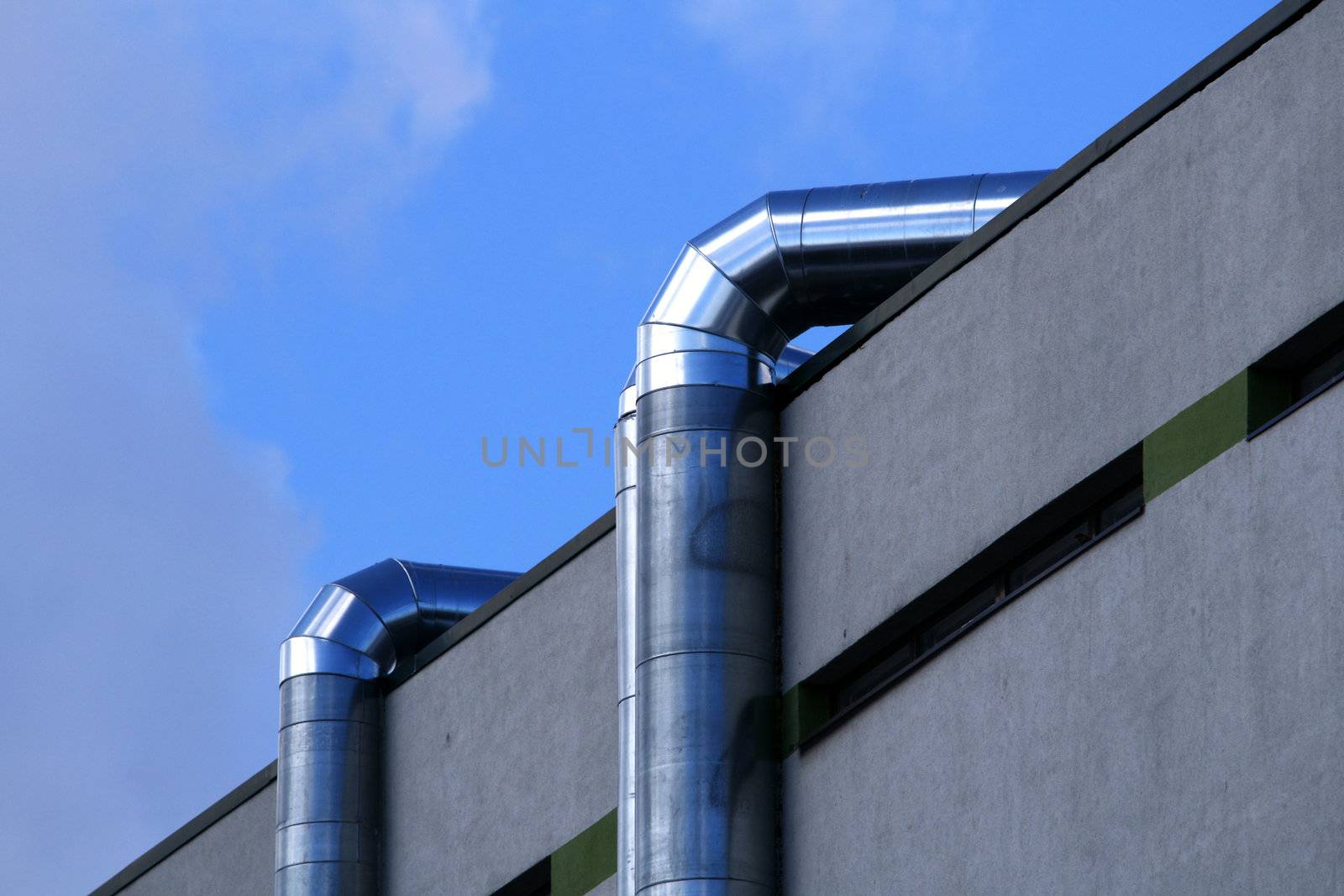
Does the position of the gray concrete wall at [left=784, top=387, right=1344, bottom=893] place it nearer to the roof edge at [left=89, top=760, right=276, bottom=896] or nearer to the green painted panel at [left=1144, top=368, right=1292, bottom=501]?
the green painted panel at [left=1144, top=368, right=1292, bottom=501]

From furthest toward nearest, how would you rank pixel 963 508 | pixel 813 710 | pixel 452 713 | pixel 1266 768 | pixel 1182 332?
pixel 452 713 → pixel 813 710 → pixel 963 508 → pixel 1182 332 → pixel 1266 768

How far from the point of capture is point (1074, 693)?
42.4 ft

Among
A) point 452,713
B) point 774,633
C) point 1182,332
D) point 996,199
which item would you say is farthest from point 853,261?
point 452,713

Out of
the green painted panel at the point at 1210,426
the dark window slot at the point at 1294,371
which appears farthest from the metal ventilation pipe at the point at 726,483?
the dark window slot at the point at 1294,371

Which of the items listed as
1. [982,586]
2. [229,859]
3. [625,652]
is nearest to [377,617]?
[229,859]

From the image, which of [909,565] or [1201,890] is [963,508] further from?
[1201,890]

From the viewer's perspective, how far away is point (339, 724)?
2041cm

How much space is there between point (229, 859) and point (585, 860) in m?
6.53

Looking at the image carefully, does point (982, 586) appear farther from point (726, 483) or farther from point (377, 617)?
point (377, 617)

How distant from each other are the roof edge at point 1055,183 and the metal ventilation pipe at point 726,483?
668 mm

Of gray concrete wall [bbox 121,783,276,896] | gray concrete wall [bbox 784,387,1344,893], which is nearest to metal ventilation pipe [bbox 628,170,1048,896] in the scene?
gray concrete wall [bbox 784,387,1344,893]

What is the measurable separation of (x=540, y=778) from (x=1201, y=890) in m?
7.51

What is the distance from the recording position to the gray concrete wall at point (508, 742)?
17.7 m

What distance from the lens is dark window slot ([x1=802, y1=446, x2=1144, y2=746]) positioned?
1336 centimetres
